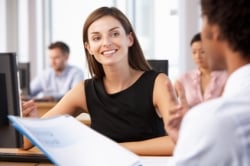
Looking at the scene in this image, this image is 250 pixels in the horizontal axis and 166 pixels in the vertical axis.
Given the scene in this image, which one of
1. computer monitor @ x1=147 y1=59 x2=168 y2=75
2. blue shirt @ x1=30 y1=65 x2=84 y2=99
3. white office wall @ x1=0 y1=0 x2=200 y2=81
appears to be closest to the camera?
computer monitor @ x1=147 y1=59 x2=168 y2=75

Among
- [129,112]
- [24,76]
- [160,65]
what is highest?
[160,65]

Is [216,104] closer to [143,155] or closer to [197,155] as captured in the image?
[197,155]

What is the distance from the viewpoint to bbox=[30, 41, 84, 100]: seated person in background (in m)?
5.09

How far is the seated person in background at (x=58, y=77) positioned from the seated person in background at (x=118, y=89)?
10.3ft

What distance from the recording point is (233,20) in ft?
2.62

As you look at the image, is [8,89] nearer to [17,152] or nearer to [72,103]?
[17,152]

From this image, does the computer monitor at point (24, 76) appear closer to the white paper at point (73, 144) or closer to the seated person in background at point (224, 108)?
the white paper at point (73, 144)

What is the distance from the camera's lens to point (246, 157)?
741 millimetres

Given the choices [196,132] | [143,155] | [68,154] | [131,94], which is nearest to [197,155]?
[196,132]

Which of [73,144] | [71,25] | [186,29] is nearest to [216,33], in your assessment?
[73,144]

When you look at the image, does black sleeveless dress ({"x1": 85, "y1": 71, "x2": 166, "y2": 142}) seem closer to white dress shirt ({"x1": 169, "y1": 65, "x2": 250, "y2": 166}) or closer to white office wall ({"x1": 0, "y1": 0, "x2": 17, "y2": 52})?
white dress shirt ({"x1": 169, "y1": 65, "x2": 250, "y2": 166})

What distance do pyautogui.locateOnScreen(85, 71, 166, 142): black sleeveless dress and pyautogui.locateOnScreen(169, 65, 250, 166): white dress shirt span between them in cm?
109

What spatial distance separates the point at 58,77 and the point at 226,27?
14.6 feet

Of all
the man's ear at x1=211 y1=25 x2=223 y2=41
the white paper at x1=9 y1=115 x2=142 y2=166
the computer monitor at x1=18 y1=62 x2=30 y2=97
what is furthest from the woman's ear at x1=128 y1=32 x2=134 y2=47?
the computer monitor at x1=18 y1=62 x2=30 y2=97
